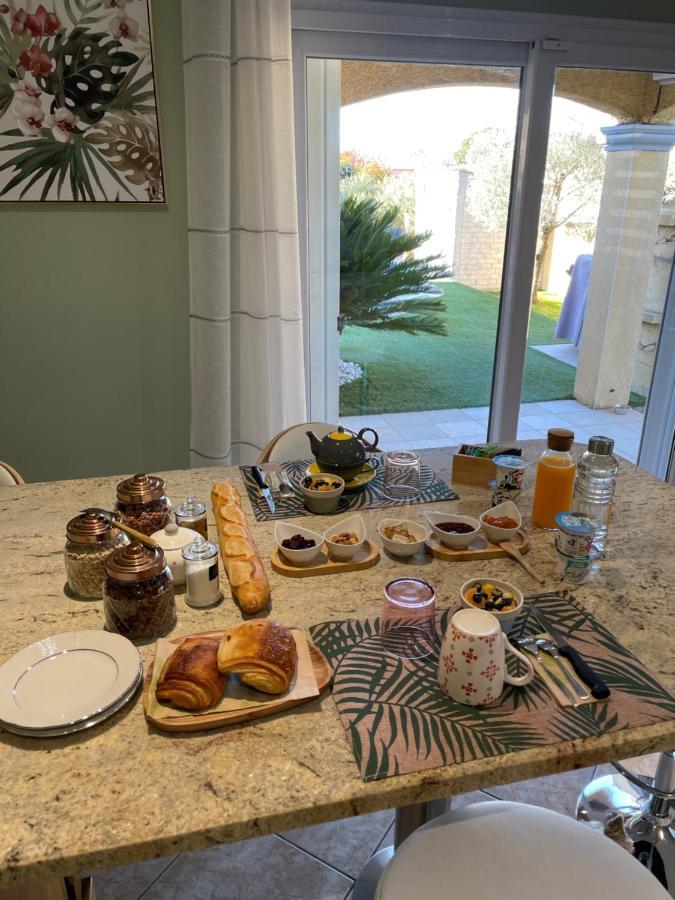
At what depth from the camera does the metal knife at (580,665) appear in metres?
1.05

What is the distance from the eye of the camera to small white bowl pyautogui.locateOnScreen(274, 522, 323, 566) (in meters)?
1.39

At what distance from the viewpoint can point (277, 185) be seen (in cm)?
248

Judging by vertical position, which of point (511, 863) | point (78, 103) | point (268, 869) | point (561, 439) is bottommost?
point (268, 869)

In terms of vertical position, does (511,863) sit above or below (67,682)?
below

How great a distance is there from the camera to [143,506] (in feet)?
4.63

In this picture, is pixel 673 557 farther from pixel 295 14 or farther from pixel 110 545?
pixel 295 14

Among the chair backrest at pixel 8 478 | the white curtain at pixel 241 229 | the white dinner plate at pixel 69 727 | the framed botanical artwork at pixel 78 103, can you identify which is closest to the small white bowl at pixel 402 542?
the white dinner plate at pixel 69 727

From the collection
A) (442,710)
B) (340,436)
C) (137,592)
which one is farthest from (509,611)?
(340,436)

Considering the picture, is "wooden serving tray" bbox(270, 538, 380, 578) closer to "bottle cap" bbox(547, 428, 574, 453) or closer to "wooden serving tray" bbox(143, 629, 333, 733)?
"wooden serving tray" bbox(143, 629, 333, 733)

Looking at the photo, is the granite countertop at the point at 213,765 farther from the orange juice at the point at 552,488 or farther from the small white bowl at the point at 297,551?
the orange juice at the point at 552,488

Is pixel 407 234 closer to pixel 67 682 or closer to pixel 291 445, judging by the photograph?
pixel 291 445

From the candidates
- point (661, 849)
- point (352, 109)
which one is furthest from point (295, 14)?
point (661, 849)

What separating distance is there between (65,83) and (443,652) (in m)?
2.28

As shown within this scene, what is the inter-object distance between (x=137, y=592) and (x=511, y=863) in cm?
71
